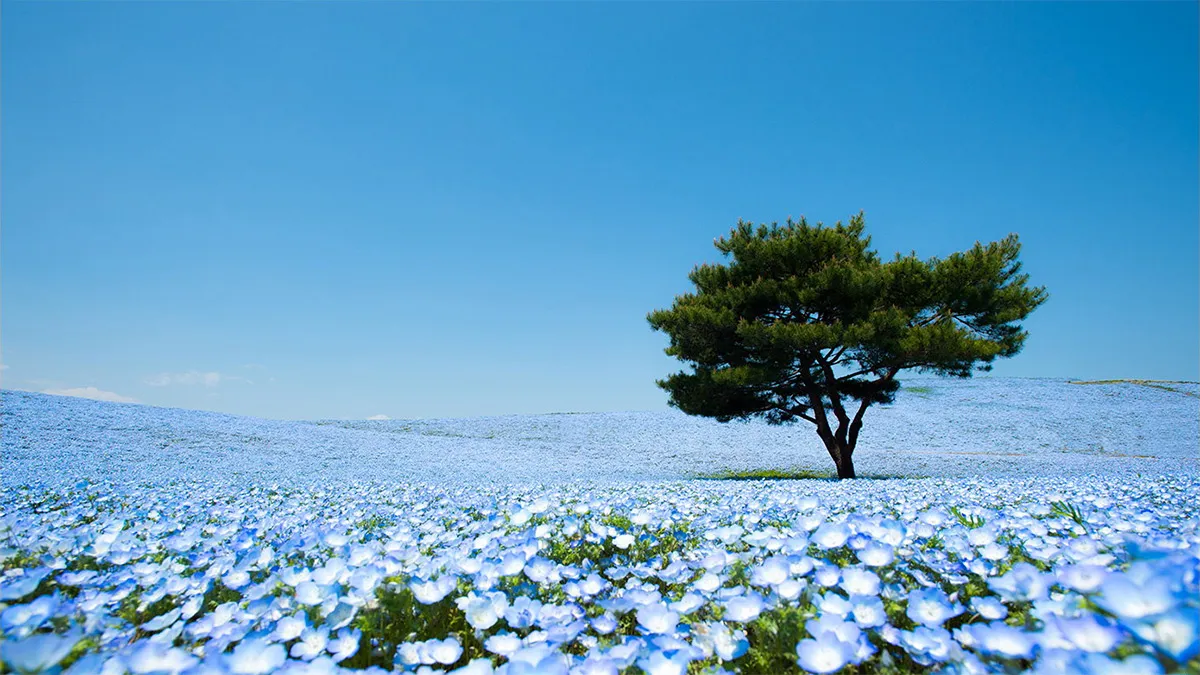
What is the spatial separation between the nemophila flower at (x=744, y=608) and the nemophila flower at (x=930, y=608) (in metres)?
0.42

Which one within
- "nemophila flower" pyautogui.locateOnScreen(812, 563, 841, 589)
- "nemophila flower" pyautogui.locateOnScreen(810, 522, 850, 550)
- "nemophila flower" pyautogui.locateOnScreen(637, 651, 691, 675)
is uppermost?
"nemophila flower" pyautogui.locateOnScreen(810, 522, 850, 550)

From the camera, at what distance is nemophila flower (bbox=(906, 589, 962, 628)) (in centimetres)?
165

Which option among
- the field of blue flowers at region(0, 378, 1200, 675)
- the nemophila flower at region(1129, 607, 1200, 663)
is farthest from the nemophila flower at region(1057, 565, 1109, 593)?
the nemophila flower at region(1129, 607, 1200, 663)

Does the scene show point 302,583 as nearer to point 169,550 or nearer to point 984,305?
point 169,550

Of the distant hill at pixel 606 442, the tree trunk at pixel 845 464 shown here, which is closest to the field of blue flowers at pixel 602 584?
the distant hill at pixel 606 442

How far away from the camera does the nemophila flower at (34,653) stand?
4.17ft

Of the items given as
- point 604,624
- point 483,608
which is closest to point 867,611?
point 604,624

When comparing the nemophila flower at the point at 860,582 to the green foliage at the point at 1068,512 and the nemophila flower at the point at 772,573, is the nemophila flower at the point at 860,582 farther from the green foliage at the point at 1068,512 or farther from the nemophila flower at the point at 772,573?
the green foliage at the point at 1068,512

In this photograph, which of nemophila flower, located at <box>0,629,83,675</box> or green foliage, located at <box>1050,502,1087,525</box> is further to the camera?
green foliage, located at <box>1050,502,1087,525</box>

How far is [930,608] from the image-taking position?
1726mm

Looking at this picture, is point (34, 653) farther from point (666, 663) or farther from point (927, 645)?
point (927, 645)

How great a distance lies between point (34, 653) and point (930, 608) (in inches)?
89.3

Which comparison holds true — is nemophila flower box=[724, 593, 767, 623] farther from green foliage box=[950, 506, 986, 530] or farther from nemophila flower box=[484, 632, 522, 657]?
green foliage box=[950, 506, 986, 530]

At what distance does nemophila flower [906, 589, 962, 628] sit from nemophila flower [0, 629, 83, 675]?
Answer: 7.09 ft
